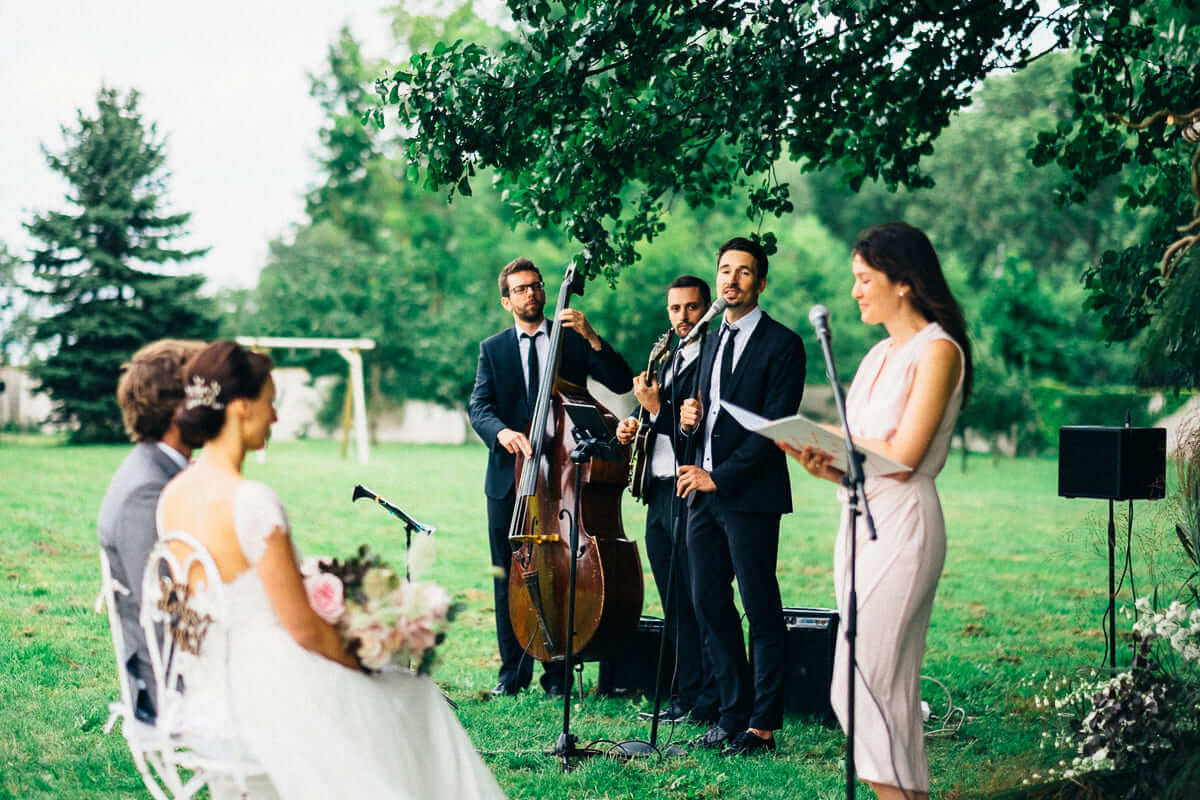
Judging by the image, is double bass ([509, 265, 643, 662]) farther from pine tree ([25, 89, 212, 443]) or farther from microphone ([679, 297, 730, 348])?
pine tree ([25, 89, 212, 443])

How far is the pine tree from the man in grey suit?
85.6 feet

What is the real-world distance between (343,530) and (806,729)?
8.98 metres

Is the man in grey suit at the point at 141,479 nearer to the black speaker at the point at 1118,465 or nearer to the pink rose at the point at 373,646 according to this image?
the pink rose at the point at 373,646

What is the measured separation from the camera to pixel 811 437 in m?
3.57

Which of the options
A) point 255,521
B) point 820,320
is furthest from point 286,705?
point 820,320

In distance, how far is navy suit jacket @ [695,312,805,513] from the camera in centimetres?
545

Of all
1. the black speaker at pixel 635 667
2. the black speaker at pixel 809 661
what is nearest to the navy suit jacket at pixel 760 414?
the black speaker at pixel 809 661

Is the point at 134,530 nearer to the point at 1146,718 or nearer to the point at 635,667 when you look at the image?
the point at 1146,718

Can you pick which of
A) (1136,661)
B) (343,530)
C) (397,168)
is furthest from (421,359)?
(1136,661)

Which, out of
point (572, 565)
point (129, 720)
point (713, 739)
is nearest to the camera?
point (129, 720)

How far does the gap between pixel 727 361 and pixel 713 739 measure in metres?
1.68

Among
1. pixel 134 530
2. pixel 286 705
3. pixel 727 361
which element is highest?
pixel 727 361

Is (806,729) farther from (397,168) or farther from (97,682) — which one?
(397,168)

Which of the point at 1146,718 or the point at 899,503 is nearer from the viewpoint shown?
the point at 899,503
